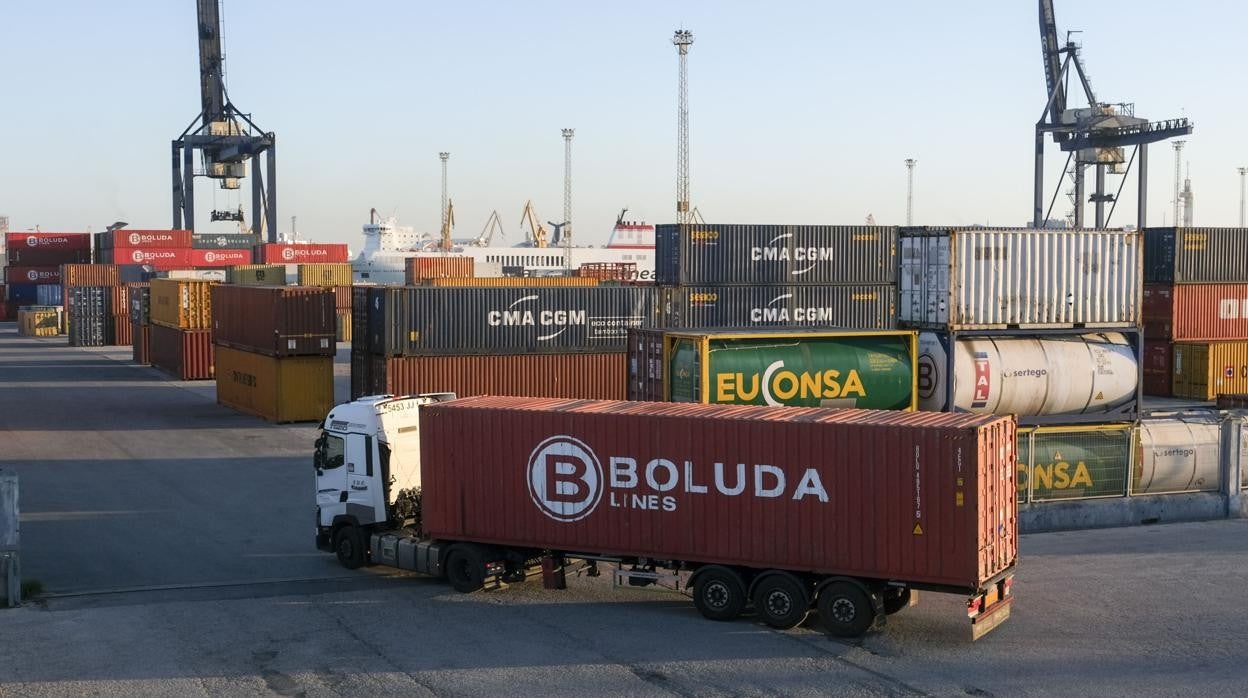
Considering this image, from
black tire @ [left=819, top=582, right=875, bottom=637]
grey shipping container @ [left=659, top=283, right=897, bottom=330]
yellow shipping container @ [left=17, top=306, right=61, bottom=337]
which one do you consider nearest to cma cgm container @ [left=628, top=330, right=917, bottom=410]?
black tire @ [left=819, top=582, right=875, bottom=637]

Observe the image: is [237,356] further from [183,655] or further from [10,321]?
[10,321]

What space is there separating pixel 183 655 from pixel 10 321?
106m

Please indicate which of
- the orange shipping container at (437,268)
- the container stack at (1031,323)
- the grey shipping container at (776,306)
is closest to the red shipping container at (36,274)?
the orange shipping container at (437,268)

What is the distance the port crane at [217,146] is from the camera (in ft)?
271

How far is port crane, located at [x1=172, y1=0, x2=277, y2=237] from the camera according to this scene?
82750 millimetres

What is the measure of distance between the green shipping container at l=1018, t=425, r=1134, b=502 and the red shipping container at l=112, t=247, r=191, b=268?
255 ft

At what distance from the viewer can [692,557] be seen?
656 inches

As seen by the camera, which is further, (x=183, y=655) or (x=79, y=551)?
(x=79, y=551)

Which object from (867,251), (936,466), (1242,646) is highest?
(867,251)

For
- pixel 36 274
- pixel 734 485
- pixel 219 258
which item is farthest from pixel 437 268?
pixel 734 485

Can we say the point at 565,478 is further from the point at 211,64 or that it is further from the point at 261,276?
the point at 211,64

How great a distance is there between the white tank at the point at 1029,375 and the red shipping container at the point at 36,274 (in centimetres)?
9251

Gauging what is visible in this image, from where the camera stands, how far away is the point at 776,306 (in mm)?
38375

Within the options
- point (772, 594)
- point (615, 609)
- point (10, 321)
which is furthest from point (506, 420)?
point (10, 321)
